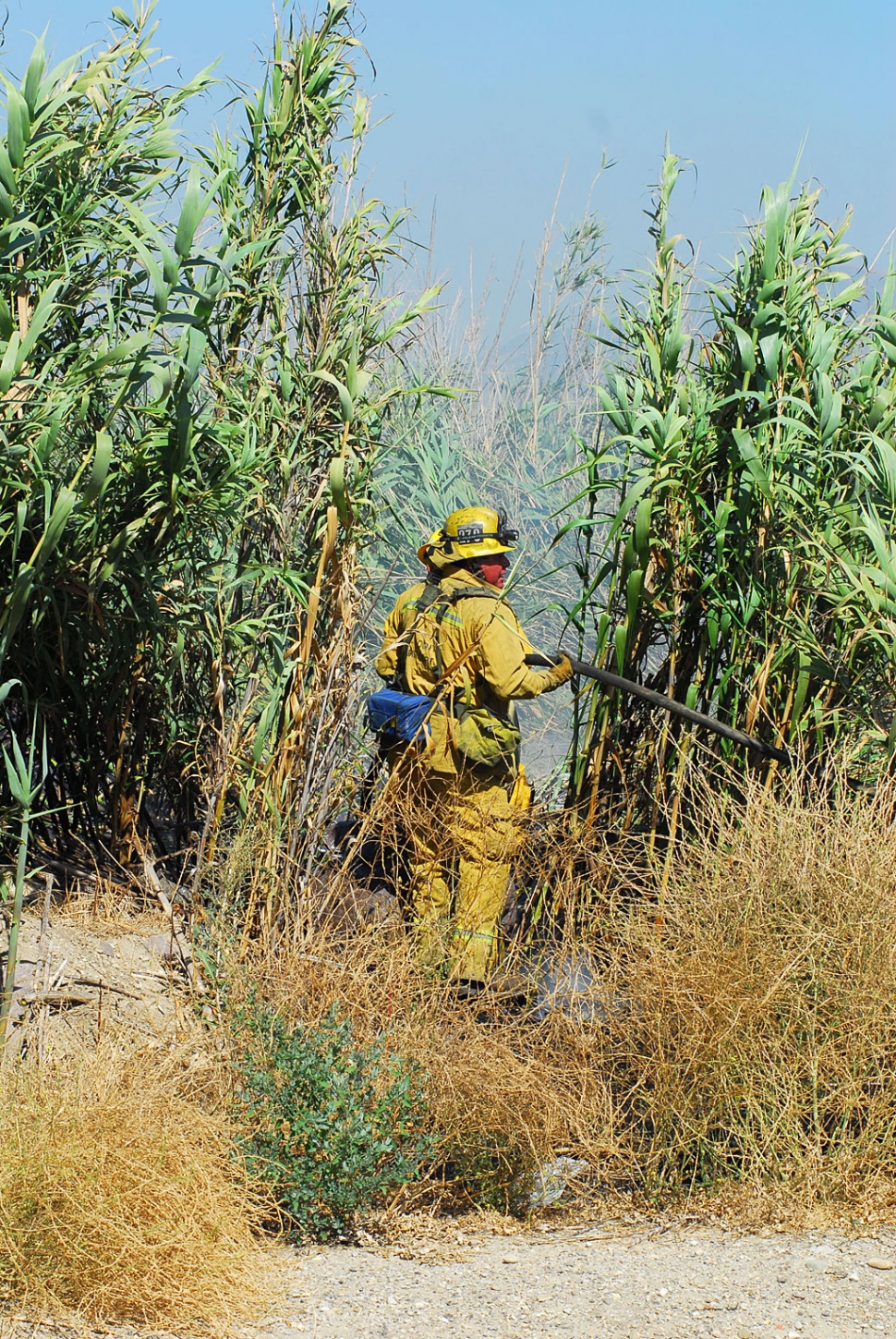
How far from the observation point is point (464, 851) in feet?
15.0

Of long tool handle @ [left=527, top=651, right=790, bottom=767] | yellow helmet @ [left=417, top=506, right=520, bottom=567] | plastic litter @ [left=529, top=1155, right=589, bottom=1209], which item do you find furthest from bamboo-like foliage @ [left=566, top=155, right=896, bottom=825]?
plastic litter @ [left=529, top=1155, right=589, bottom=1209]

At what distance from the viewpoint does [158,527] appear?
3.83 metres

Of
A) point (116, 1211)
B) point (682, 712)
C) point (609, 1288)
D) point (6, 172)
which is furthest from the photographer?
point (682, 712)

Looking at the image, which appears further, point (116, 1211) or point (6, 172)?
point (6, 172)

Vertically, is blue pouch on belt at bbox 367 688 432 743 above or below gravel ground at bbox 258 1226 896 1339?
above

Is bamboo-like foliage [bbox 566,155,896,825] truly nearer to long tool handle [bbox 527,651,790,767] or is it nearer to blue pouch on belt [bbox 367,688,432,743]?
long tool handle [bbox 527,651,790,767]

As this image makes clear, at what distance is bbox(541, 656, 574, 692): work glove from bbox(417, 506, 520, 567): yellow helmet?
1.69 ft

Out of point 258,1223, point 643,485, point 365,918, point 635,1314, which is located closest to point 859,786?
point 643,485

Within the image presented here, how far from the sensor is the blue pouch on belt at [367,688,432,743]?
439 cm

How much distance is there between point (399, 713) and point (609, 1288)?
2.05 meters

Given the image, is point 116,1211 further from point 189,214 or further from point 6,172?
point 6,172

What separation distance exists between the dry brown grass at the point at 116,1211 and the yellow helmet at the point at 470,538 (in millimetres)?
2256

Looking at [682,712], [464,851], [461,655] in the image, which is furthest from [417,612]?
[682,712]

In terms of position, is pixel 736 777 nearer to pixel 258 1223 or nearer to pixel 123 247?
pixel 258 1223
